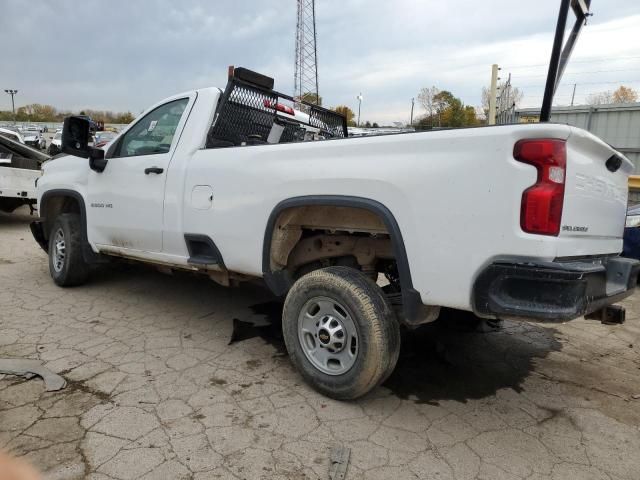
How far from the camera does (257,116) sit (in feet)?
14.0

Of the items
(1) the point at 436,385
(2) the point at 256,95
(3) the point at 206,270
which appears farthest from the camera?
(2) the point at 256,95

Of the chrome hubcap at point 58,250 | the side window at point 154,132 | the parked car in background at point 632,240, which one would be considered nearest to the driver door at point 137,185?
the side window at point 154,132

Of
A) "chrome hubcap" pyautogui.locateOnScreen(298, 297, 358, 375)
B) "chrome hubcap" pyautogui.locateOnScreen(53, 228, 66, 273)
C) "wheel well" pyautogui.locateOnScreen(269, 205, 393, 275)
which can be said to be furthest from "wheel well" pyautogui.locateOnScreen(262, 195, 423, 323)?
"chrome hubcap" pyautogui.locateOnScreen(53, 228, 66, 273)

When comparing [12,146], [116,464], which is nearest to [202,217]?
[116,464]

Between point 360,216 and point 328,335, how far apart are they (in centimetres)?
75

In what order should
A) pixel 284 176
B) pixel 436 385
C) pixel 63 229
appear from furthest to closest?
pixel 63 229 → pixel 436 385 → pixel 284 176

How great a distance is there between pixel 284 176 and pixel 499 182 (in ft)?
4.38

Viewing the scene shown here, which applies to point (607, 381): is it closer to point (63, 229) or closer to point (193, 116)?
point (193, 116)

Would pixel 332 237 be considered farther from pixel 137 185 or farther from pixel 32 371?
pixel 32 371

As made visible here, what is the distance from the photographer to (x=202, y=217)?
3.52 metres

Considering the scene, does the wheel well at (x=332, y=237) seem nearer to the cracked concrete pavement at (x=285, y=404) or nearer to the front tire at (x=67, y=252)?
the cracked concrete pavement at (x=285, y=404)

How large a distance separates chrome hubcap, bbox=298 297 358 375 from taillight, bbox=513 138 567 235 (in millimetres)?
1149

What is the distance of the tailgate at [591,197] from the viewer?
2.23 m

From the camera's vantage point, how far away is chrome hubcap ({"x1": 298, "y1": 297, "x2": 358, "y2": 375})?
2.83m
